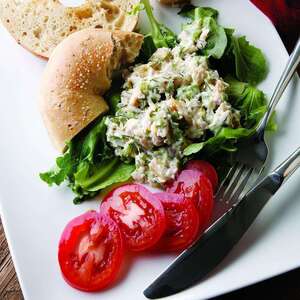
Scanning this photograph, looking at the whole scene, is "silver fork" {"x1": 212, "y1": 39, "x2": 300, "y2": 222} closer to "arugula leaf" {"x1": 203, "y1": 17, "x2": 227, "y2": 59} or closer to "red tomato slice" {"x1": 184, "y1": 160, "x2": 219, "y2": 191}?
"red tomato slice" {"x1": 184, "y1": 160, "x2": 219, "y2": 191}

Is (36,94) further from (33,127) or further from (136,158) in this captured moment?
(136,158)

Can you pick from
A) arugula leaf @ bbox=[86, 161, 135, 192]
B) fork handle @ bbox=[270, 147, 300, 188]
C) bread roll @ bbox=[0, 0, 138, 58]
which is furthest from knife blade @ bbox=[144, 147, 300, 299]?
bread roll @ bbox=[0, 0, 138, 58]

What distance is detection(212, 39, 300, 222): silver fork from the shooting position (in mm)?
2730

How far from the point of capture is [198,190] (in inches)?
102

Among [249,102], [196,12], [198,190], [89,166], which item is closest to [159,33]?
[196,12]

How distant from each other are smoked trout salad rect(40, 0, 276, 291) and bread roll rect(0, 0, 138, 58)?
0.31 m

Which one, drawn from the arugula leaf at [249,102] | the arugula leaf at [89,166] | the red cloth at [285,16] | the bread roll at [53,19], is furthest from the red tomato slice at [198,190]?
the red cloth at [285,16]

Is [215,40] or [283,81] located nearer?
[283,81]

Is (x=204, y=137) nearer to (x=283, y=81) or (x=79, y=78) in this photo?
(x=283, y=81)

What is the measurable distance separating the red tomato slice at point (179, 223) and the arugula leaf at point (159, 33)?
2.70 feet

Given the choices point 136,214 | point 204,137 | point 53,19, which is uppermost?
point 53,19

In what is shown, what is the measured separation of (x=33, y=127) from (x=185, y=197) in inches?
33.0

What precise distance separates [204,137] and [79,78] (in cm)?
63

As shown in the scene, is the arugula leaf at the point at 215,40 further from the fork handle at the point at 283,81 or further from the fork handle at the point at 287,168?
the fork handle at the point at 287,168
